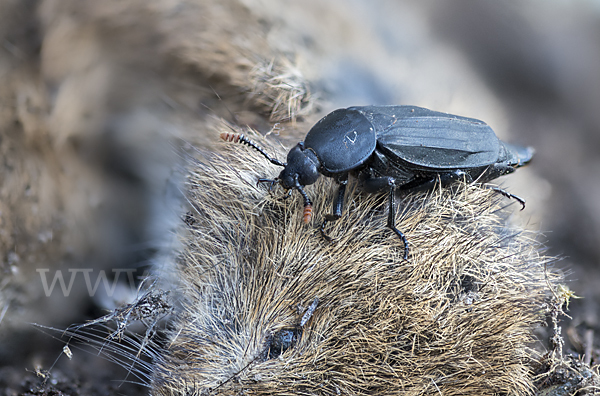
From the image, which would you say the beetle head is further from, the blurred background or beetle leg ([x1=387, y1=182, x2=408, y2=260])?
the blurred background

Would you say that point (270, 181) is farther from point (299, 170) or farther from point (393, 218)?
point (393, 218)

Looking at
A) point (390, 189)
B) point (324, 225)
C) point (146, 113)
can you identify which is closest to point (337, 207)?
point (324, 225)

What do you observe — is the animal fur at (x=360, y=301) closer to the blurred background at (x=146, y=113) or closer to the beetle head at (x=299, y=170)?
the beetle head at (x=299, y=170)

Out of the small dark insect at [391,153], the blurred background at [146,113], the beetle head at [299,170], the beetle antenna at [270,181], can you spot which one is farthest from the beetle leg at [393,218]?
the blurred background at [146,113]

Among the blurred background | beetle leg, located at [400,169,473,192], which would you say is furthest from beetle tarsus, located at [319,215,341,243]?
the blurred background

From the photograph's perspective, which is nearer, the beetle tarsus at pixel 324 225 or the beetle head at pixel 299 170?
the beetle head at pixel 299 170

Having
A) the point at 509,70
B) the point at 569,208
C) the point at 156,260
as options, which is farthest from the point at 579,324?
the point at 156,260

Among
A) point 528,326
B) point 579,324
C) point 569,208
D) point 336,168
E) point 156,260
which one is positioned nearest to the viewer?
point 336,168

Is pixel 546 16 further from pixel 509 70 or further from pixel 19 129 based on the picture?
pixel 19 129
